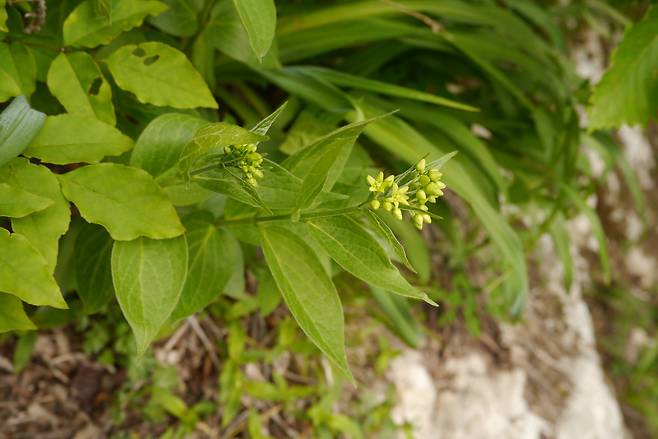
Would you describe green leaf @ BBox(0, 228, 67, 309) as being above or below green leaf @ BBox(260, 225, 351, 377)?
below

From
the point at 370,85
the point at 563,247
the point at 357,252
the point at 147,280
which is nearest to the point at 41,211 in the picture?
the point at 147,280

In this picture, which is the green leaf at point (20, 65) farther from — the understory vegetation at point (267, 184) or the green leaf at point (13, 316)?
the green leaf at point (13, 316)

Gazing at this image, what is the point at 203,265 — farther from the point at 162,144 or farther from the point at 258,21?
the point at 258,21

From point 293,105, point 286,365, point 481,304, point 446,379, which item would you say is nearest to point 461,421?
point 446,379

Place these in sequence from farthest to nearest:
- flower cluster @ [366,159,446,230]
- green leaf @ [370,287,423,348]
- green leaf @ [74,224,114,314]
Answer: green leaf @ [370,287,423,348], green leaf @ [74,224,114,314], flower cluster @ [366,159,446,230]

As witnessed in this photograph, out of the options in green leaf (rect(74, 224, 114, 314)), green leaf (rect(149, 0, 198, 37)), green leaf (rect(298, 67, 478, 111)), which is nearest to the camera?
green leaf (rect(74, 224, 114, 314))

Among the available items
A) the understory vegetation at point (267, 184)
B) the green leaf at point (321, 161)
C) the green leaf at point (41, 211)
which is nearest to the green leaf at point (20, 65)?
the understory vegetation at point (267, 184)

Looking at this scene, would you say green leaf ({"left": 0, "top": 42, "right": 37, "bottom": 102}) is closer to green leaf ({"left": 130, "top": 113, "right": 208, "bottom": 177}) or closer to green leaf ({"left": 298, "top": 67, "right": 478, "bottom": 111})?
green leaf ({"left": 130, "top": 113, "right": 208, "bottom": 177})

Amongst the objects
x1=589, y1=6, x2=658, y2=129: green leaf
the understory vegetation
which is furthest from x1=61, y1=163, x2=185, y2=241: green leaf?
x1=589, y1=6, x2=658, y2=129: green leaf
